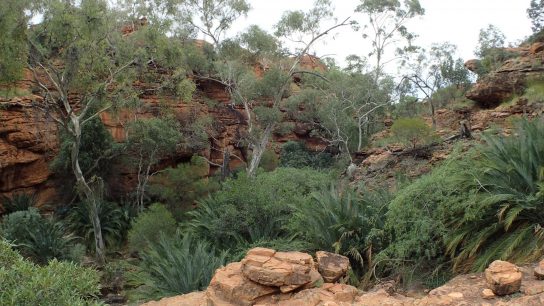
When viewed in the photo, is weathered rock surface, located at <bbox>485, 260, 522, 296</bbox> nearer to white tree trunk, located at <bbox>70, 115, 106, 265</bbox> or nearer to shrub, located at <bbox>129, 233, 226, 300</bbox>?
shrub, located at <bbox>129, 233, 226, 300</bbox>

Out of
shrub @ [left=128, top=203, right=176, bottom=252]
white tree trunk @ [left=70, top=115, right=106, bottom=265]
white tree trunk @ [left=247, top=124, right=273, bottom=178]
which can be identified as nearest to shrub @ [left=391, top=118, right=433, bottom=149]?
white tree trunk @ [left=247, top=124, right=273, bottom=178]

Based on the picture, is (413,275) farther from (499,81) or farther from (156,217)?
(499,81)

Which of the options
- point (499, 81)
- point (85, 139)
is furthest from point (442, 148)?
point (85, 139)

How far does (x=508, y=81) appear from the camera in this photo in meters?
15.4

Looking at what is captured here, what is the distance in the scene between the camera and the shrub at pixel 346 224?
7.89 metres

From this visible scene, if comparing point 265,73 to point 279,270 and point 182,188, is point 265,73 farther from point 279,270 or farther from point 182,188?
point 279,270

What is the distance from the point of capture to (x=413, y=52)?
3244cm

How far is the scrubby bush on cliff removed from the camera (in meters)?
11.1

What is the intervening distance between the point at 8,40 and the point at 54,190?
935cm

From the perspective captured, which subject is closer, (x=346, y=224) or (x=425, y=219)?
(x=425, y=219)

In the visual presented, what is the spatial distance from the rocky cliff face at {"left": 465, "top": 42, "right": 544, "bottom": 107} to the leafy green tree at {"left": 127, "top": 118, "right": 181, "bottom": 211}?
36.6ft

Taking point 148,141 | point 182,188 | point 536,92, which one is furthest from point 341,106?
point 536,92

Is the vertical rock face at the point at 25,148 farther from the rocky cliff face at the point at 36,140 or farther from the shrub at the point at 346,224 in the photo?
the shrub at the point at 346,224

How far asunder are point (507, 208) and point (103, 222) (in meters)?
15.1
